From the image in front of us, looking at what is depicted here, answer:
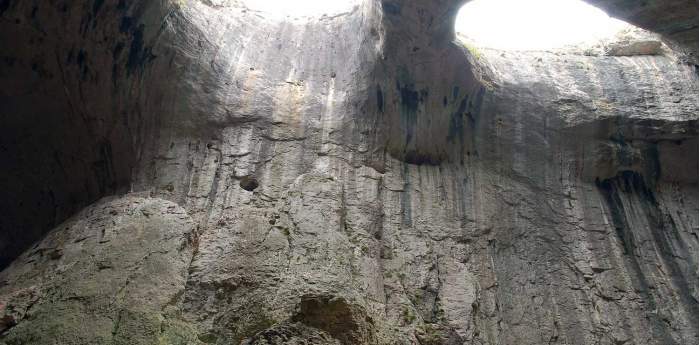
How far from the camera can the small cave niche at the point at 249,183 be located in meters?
7.67

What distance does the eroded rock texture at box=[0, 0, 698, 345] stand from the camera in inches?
231

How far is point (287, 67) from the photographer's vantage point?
9391mm

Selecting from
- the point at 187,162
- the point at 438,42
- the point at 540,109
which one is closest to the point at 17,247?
the point at 187,162

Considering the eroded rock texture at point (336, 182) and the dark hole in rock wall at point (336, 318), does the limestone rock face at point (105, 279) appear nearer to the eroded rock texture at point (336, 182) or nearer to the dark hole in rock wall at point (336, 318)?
the eroded rock texture at point (336, 182)

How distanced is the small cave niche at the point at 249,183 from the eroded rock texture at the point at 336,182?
0.10 feet

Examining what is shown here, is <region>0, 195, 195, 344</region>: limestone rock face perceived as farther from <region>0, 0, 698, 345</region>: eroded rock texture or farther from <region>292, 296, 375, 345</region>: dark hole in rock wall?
<region>292, 296, 375, 345</region>: dark hole in rock wall

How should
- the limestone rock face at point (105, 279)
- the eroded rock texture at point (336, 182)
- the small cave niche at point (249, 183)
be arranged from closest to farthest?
the limestone rock face at point (105, 279)
the eroded rock texture at point (336, 182)
the small cave niche at point (249, 183)

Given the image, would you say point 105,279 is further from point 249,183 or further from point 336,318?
point 249,183

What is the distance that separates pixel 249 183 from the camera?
7.70m

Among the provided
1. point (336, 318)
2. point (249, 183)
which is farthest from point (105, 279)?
point (249, 183)

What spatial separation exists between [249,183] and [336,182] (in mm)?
1117

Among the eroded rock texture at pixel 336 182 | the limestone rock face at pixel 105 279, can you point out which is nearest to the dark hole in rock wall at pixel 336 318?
the eroded rock texture at pixel 336 182

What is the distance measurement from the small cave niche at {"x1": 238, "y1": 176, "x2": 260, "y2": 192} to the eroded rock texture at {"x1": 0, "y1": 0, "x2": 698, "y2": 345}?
0.03 m

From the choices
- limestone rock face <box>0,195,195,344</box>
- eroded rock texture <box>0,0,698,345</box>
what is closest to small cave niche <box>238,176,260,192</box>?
eroded rock texture <box>0,0,698,345</box>
